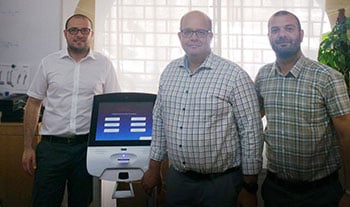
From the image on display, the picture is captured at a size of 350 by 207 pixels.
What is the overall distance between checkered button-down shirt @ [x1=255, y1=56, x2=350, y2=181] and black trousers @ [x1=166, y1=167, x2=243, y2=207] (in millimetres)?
297

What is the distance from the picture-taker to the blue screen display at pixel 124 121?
200 centimetres

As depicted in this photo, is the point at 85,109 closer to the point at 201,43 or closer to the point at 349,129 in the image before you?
the point at 201,43

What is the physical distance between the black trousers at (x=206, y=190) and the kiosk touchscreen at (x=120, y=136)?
24 cm

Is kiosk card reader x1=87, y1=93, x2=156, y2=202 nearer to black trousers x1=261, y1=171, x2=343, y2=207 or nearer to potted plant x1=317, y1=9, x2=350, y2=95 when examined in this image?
black trousers x1=261, y1=171, x2=343, y2=207

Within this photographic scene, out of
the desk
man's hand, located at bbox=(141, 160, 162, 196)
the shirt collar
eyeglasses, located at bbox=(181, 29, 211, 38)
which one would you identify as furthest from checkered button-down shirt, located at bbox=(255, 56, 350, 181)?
the desk

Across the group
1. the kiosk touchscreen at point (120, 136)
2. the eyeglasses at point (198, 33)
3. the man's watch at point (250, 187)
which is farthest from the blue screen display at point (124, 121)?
the man's watch at point (250, 187)

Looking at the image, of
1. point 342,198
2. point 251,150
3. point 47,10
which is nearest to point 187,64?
point 251,150

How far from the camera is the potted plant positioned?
8.09ft

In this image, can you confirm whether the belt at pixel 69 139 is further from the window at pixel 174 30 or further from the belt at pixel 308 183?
the belt at pixel 308 183

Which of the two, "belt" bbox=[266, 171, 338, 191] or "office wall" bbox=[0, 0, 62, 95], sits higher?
"office wall" bbox=[0, 0, 62, 95]

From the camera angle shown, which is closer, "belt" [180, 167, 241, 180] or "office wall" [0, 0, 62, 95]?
"belt" [180, 167, 241, 180]

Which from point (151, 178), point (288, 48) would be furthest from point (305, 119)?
point (151, 178)

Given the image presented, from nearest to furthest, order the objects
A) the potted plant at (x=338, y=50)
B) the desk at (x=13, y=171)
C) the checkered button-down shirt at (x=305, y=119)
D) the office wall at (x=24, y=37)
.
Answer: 1. the checkered button-down shirt at (x=305, y=119)
2. the potted plant at (x=338, y=50)
3. the desk at (x=13, y=171)
4. the office wall at (x=24, y=37)

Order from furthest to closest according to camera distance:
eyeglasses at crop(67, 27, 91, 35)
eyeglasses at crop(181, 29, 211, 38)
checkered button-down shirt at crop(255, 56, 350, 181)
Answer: eyeglasses at crop(67, 27, 91, 35)
eyeglasses at crop(181, 29, 211, 38)
checkered button-down shirt at crop(255, 56, 350, 181)
